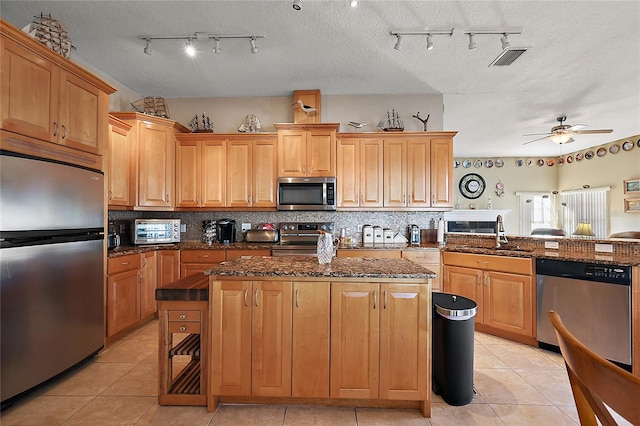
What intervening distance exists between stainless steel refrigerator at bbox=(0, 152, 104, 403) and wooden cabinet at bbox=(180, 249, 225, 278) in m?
1.09

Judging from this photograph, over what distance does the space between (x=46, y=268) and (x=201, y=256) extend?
1623 millimetres

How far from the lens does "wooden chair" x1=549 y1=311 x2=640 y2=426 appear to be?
0.57 metres

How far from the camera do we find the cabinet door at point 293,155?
3.74 meters

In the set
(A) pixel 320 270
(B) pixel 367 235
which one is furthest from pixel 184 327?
(B) pixel 367 235

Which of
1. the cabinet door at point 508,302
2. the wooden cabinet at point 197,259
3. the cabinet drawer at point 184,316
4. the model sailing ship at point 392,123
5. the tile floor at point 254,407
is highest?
the model sailing ship at point 392,123

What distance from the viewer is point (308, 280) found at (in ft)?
5.79

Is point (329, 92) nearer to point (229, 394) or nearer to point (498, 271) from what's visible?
point (498, 271)

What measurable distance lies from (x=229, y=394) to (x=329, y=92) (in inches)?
144

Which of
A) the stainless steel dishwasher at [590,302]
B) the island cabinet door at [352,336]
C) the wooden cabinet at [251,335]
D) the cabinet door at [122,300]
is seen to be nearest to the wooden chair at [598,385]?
the island cabinet door at [352,336]

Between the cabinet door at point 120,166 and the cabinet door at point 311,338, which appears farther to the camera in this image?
the cabinet door at point 120,166

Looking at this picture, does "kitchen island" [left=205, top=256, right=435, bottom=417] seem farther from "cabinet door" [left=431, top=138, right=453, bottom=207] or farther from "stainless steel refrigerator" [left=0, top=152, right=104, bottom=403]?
"cabinet door" [left=431, top=138, right=453, bottom=207]

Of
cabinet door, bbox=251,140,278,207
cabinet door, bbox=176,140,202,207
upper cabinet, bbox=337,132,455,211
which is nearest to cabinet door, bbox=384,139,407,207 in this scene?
upper cabinet, bbox=337,132,455,211

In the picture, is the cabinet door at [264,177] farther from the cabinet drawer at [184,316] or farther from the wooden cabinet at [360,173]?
the cabinet drawer at [184,316]

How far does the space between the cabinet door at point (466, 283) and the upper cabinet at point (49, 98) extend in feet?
12.6
